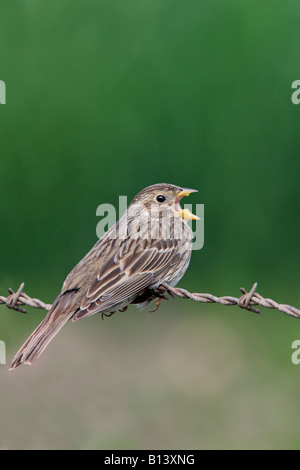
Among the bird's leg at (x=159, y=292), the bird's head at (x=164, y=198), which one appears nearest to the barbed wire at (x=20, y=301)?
the bird's leg at (x=159, y=292)

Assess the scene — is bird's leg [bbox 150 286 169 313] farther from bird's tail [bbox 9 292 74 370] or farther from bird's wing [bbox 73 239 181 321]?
bird's tail [bbox 9 292 74 370]

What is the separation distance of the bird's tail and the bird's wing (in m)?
0.14

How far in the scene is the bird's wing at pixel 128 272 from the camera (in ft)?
16.3

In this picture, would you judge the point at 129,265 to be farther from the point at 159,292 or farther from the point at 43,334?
the point at 43,334

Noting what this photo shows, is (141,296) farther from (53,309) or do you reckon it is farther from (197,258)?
(197,258)

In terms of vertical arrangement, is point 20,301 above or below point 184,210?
below

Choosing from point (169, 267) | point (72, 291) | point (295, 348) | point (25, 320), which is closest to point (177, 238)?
point (169, 267)

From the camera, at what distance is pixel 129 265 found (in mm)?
5207

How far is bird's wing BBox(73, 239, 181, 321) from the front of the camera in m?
4.96

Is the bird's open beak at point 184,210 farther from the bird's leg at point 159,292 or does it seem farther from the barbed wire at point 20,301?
the barbed wire at point 20,301

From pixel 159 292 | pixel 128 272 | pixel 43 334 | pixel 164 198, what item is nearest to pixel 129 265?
pixel 128 272

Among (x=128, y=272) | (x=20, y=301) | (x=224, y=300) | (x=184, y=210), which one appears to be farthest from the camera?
(x=184, y=210)

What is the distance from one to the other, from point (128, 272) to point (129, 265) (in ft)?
0.20

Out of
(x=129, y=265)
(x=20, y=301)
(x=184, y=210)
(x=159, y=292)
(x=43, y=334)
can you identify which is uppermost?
(x=184, y=210)
